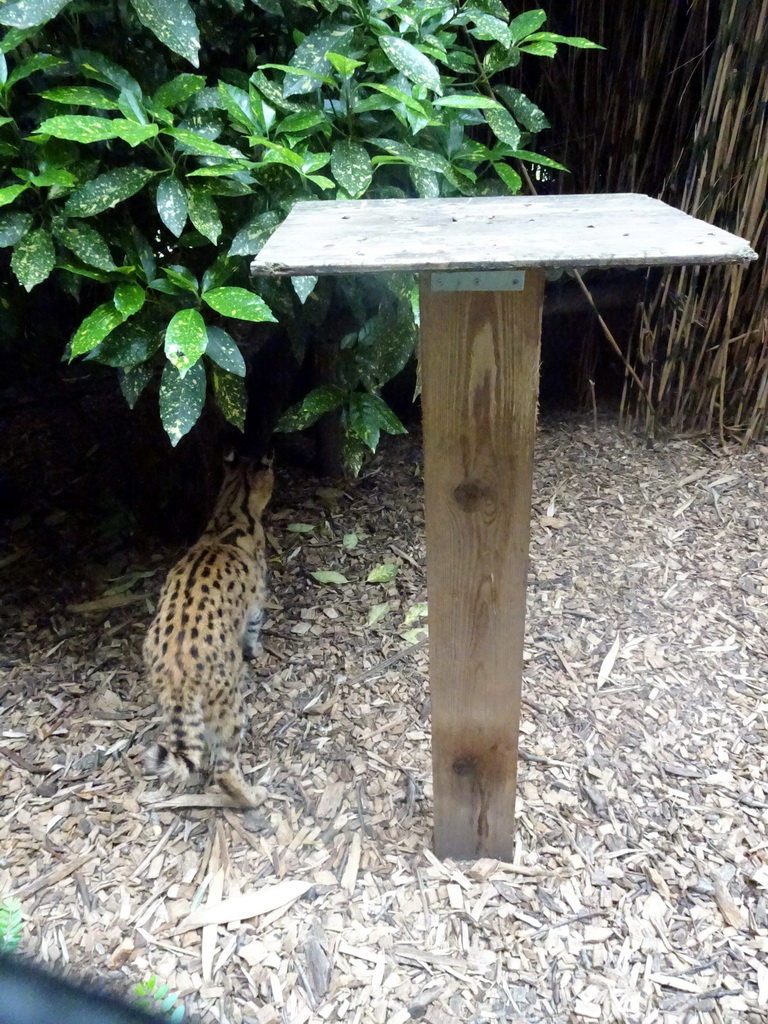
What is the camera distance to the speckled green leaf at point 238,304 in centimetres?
171

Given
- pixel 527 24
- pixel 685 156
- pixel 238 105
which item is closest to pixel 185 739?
pixel 238 105

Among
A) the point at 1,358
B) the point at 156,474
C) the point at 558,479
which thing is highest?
the point at 1,358

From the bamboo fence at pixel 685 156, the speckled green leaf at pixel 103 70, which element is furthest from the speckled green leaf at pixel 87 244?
the bamboo fence at pixel 685 156

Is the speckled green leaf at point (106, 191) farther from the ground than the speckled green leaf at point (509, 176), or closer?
farther from the ground

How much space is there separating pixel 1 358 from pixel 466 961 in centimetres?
294

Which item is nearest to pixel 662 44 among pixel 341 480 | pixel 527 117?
pixel 527 117

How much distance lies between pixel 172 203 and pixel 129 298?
0.25 meters

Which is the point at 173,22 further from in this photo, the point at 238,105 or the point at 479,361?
the point at 479,361

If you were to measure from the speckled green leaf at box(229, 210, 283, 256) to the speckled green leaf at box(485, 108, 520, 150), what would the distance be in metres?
0.76

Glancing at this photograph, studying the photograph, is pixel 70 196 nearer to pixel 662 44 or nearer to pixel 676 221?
pixel 676 221

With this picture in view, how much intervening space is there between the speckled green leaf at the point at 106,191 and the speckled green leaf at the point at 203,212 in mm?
107

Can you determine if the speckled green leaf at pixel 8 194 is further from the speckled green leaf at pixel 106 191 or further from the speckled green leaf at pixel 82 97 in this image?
the speckled green leaf at pixel 82 97

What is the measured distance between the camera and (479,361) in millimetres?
1319

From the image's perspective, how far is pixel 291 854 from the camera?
2.03m
